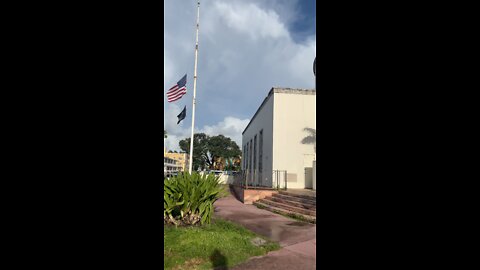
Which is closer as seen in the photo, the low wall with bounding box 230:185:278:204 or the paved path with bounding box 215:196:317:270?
the paved path with bounding box 215:196:317:270

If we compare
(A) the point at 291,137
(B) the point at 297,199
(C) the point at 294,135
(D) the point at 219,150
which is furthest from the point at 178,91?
(D) the point at 219,150

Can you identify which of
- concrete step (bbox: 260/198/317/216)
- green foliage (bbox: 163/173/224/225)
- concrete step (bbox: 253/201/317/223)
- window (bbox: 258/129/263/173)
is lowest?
concrete step (bbox: 253/201/317/223)

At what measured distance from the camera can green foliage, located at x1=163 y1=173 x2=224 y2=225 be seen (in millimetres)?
6516

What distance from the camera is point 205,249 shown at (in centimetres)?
493

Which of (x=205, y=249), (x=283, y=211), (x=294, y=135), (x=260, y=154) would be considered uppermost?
(x=294, y=135)

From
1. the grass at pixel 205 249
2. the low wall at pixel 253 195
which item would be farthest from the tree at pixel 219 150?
the grass at pixel 205 249

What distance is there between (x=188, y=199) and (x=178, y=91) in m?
6.64

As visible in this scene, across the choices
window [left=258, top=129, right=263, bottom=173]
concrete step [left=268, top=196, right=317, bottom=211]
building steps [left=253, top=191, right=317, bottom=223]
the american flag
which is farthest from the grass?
window [left=258, top=129, right=263, bottom=173]

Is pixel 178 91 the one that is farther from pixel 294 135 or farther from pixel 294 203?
pixel 294 135

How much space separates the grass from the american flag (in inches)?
274

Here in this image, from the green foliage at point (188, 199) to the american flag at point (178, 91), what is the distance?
5.64m

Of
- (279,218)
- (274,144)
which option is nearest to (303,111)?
(274,144)

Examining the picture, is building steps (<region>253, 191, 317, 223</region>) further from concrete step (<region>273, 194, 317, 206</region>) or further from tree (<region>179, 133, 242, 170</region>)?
tree (<region>179, 133, 242, 170</region>)
